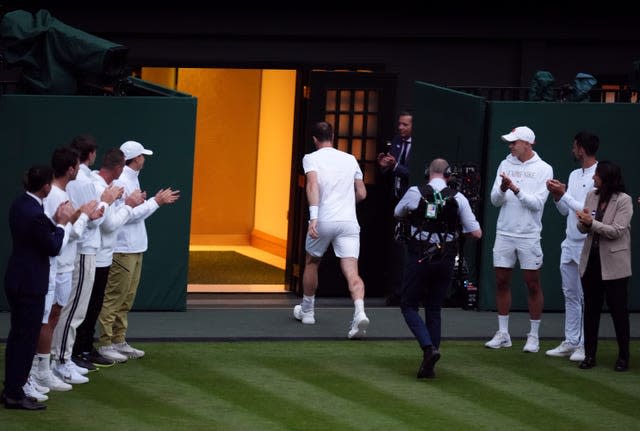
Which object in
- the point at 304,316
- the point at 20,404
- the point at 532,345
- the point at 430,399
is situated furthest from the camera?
the point at 304,316

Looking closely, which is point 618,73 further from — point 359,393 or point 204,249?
point 359,393

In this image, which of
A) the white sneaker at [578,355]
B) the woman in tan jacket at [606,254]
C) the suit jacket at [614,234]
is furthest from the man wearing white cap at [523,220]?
the suit jacket at [614,234]

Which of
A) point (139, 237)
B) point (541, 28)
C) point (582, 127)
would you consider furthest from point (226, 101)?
point (139, 237)

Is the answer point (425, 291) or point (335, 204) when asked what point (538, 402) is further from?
point (335, 204)

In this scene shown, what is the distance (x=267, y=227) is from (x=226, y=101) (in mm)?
1928

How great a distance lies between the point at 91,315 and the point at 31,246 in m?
1.83

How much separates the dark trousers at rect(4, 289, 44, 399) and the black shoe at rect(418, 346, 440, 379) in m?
3.33

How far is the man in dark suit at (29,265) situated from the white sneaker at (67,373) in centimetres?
102

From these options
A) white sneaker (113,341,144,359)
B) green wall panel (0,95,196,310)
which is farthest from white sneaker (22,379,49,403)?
green wall panel (0,95,196,310)

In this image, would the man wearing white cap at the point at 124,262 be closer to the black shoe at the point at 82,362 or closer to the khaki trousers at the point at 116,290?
the khaki trousers at the point at 116,290

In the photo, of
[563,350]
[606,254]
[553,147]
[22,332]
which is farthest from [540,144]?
[22,332]

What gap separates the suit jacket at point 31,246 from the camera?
31.4 ft

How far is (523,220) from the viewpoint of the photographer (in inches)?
504

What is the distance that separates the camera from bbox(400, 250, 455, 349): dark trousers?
11508 mm
